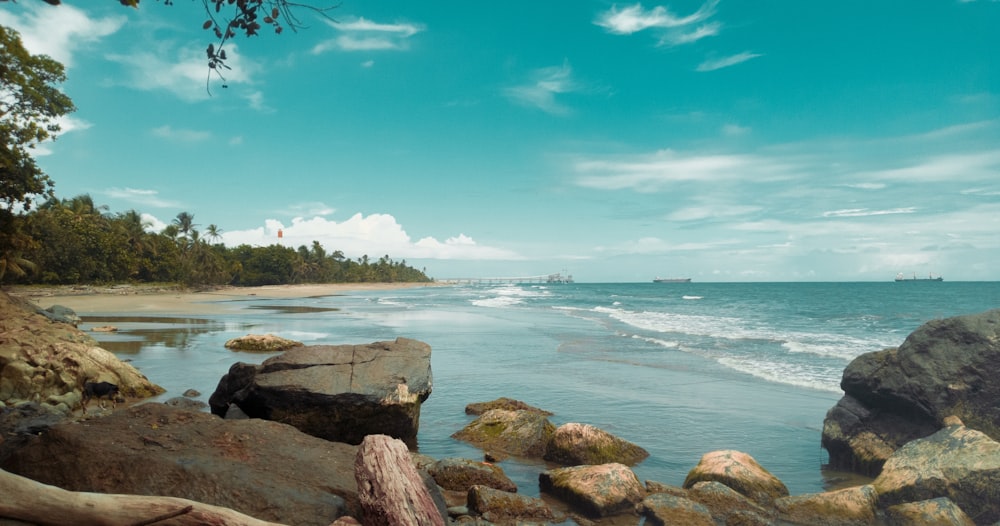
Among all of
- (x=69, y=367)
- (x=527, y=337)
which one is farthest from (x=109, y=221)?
(x=69, y=367)

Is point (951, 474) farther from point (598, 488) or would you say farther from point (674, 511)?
point (598, 488)

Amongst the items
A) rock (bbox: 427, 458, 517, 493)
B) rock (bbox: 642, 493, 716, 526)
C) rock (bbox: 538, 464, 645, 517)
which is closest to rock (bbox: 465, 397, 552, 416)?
rock (bbox: 427, 458, 517, 493)

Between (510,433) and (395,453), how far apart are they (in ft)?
14.6

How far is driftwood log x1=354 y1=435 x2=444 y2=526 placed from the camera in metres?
4.17

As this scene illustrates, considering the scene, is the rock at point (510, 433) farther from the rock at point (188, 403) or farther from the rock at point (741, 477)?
the rock at point (188, 403)

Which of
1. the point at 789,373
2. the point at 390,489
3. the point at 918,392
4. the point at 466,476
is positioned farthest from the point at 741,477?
the point at 789,373

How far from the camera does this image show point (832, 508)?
20.5 ft

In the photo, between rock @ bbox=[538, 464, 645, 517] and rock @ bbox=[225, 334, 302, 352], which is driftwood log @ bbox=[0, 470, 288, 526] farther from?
rock @ bbox=[225, 334, 302, 352]

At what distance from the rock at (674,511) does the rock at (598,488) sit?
23 cm

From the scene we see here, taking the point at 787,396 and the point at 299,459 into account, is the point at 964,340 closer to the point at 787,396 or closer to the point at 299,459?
the point at 787,396

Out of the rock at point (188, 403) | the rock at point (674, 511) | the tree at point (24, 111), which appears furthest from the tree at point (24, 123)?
the rock at point (674, 511)

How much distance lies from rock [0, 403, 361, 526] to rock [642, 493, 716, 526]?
303cm

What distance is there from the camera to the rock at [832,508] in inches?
243

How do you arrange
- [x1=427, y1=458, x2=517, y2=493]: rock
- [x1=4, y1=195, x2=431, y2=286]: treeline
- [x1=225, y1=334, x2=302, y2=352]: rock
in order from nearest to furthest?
[x1=427, y1=458, x2=517, y2=493]: rock → [x1=225, y1=334, x2=302, y2=352]: rock → [x1=4, y1=195, x2=431, y2=286]: treeline
